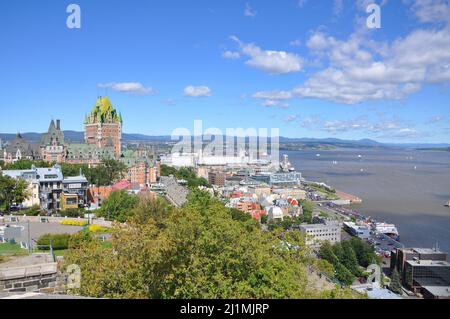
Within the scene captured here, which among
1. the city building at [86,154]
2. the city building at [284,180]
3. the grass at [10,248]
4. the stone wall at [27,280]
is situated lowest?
the city building at [284,180]

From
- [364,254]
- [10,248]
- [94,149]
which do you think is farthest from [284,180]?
[10,248]

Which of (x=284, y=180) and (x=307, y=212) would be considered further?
(x=284, y=180)

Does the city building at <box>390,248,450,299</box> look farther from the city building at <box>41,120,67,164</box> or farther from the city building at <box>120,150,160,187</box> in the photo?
the city building at <box>41,120,67,164</box>

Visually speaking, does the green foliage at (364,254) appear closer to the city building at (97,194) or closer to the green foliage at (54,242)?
the city building at (97,194)

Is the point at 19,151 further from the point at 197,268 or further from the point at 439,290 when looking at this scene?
the point at 197,268

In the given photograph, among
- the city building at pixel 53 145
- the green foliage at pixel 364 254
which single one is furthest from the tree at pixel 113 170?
the green foliage at pixel 364 254

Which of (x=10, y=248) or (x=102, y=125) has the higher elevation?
(x=102, y=125)
